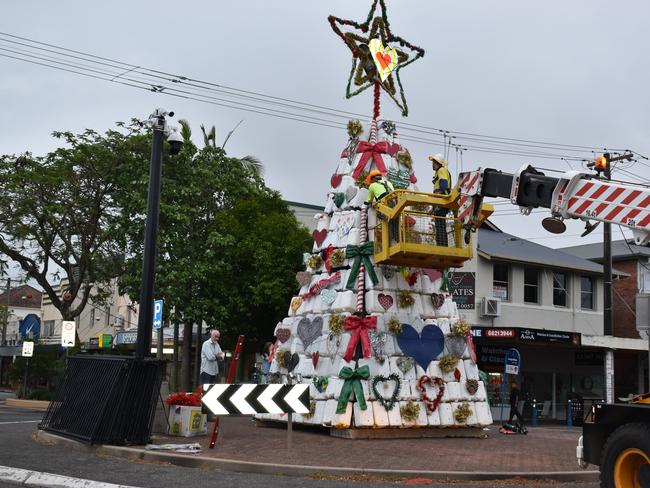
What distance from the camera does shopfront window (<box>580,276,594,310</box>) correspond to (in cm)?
3198

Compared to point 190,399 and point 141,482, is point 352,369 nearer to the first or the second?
point 190,399

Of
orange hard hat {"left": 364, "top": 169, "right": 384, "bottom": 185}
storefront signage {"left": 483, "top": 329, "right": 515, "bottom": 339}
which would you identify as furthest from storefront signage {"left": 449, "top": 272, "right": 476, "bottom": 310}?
orange hard hat {"left": 364, "top": 169, "right": 384, "bottom": 185}

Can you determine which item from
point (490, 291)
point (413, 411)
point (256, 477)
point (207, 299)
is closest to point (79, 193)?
point (207, 299)

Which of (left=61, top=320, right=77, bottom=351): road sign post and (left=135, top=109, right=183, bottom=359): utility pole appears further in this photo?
(left=61, top=320, right=77, bottom=351): road sign post

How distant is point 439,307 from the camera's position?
15.9 metres

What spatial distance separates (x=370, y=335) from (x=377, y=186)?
116 inches

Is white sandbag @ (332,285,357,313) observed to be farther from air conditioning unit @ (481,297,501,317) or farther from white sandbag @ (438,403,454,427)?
air conditioning unit @ (481,297,501,317)

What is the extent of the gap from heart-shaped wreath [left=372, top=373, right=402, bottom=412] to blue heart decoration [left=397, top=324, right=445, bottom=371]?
66 centimetres

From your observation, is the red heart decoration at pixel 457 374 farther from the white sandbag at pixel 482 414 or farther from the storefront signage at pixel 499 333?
the storefront signage at pixel 499 333

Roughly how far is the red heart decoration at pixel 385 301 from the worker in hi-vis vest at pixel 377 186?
1.91 m

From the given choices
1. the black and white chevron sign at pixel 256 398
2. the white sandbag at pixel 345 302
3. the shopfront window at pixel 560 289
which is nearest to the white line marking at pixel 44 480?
the black and white chevron sign at pixel 256 398

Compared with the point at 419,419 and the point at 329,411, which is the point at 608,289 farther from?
the point at 329,411

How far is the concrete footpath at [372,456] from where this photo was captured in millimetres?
9914

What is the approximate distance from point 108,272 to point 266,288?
6774mm
